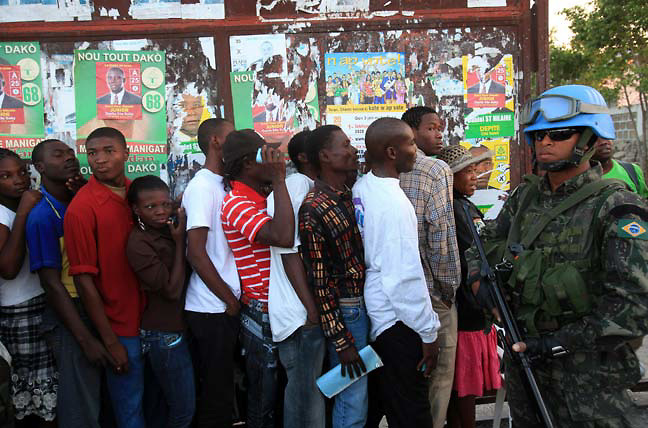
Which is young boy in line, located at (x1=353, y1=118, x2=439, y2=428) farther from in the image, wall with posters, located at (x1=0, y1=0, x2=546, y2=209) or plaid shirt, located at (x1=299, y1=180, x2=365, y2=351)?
wall with posters, located at (x1=0, y1=0, x2=546, y2=209)

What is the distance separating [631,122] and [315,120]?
673 inches

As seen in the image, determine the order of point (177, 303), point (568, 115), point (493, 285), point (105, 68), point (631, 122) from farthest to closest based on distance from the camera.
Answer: point (631, 122) < point (105, 68) < point (177, 303) < point (493, 285) < point (568, 115)

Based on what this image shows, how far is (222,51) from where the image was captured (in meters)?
3.62

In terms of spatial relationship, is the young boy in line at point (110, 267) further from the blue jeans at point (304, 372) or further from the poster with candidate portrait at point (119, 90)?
the blue jeans at point (304, 372)

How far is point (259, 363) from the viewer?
112 inches

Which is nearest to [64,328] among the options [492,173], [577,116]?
[577,116]

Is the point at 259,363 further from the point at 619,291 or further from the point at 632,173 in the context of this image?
the point at 632,173

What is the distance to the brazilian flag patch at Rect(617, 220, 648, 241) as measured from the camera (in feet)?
6.75

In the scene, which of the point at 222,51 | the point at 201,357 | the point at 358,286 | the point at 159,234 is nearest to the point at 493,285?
the point at 358,286

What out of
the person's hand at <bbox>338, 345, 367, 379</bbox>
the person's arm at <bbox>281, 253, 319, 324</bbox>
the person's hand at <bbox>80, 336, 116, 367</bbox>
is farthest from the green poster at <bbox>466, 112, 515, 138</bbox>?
the person's hand at <bbox>80, 336, 116, 367</bbox>

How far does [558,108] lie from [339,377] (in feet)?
5.31

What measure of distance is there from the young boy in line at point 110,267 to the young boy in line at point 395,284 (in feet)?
4.17

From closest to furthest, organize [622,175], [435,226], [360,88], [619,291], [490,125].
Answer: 1. [619,291]
2. [435,226]
3. [360,88]
4. [490,125]
5. [622,175]

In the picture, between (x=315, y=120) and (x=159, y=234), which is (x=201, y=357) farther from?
(x=315, y=120)
